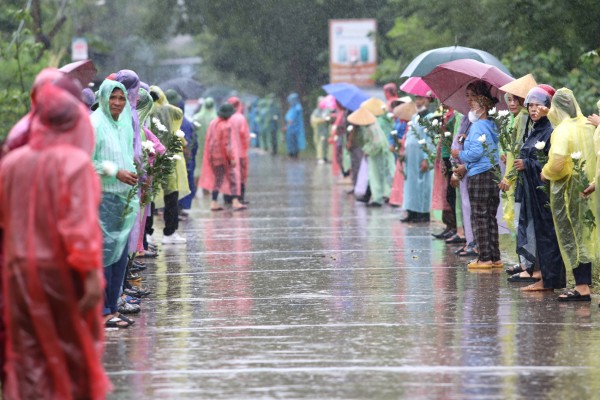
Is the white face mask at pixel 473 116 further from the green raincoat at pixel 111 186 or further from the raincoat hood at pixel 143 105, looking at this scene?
the green raincoat at pixel 111 186

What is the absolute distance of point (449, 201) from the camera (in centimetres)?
1686

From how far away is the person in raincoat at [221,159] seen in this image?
23234 mm

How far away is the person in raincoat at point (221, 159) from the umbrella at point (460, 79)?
7.72 m

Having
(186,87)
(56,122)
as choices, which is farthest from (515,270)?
(186,87)

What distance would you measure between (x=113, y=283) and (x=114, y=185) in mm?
748

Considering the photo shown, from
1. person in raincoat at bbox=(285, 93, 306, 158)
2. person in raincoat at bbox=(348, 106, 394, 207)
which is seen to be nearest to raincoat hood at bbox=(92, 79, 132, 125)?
person in raincoat at bbox=(348, 106, 394, 207)

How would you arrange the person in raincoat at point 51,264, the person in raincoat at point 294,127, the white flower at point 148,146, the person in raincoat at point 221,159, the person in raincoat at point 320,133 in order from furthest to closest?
the person in raincoat at point 294,127 → the person in raincoat at point 320,133 → the person in raincoat at point 221,159 → the white flower at point 148,146 → the person in raincoat at point 51,264

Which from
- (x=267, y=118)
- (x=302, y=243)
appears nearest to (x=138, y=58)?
(x=267, y=118)

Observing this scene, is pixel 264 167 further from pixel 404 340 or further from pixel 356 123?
pixel 404 340

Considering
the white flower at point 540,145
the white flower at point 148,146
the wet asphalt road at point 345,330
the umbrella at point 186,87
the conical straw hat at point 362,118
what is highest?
the umbrella at point 186,87

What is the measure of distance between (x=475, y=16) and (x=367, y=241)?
24.8 feet

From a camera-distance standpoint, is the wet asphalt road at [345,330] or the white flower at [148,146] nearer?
the wet asphalt road at [345,330]

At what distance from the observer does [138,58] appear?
66250 millimetres

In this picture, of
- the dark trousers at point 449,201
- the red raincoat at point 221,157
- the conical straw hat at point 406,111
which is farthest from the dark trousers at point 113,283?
the red raincoat at point 221,157
